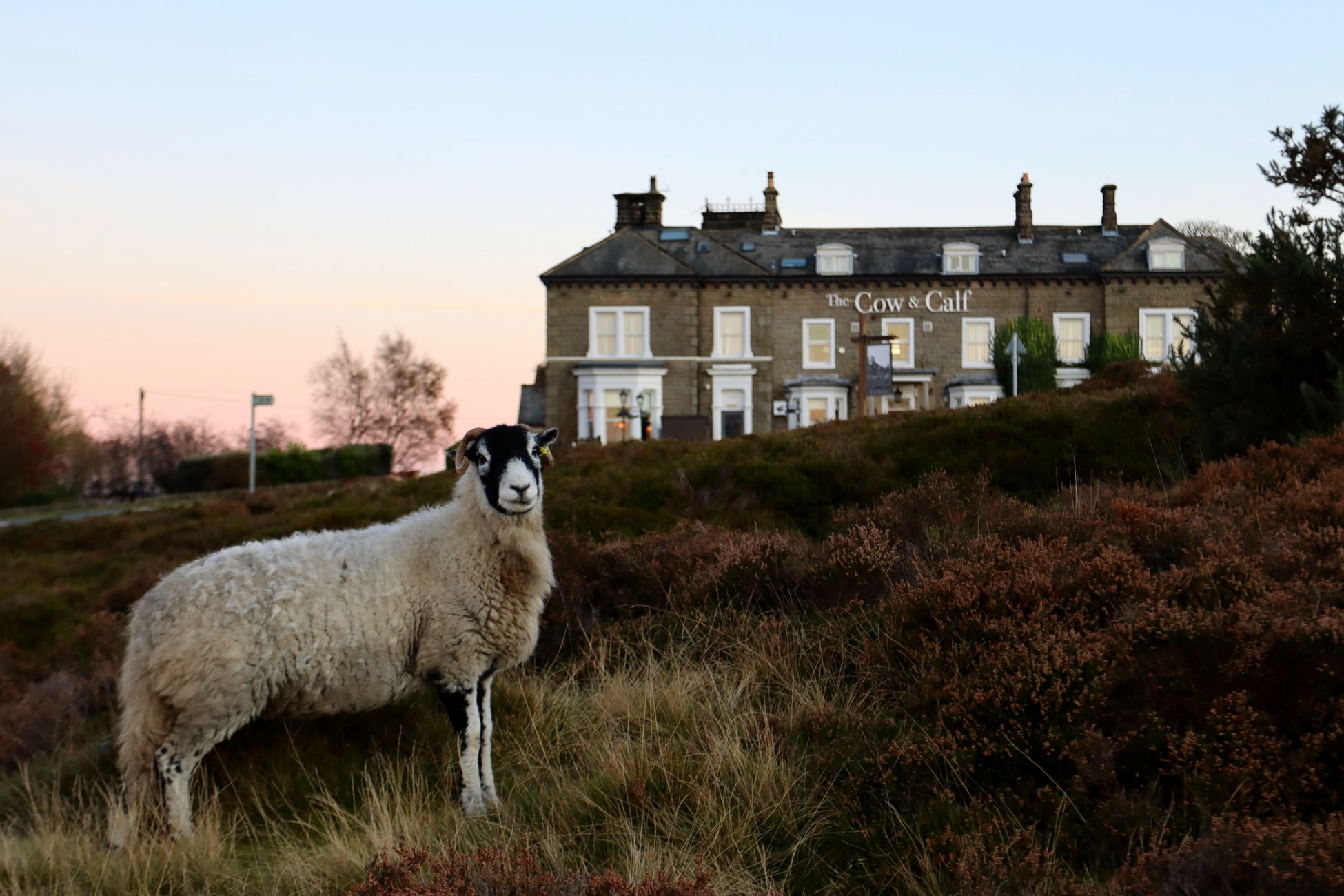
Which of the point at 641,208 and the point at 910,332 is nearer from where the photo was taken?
the point at 910,332

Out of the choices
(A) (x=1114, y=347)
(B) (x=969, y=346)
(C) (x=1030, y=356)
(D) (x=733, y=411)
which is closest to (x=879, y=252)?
(B) (x=969, y=346)

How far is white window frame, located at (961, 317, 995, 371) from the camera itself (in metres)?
42.5

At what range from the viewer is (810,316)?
140 feet

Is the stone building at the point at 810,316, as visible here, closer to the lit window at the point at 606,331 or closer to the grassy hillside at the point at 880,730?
the lit window at the point at 606,331

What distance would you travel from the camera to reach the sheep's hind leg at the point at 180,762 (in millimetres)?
5309

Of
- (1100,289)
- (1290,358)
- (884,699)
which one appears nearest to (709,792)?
(884,699)

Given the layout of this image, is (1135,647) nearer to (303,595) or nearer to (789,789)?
(789,789)

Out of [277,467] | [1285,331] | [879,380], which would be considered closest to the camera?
[1285,331]

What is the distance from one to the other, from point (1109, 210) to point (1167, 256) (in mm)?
3785

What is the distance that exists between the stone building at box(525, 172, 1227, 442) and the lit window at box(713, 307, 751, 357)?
5 cm

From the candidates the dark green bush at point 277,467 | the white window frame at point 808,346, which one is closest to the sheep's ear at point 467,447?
the white window frame at point 808,346

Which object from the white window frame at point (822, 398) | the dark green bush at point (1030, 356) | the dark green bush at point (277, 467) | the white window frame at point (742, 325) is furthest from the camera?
the dark green bush at point (277, 467)

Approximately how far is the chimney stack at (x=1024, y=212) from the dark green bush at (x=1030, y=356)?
407 centimetres

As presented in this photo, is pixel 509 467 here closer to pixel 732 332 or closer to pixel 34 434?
pixel 732 332
